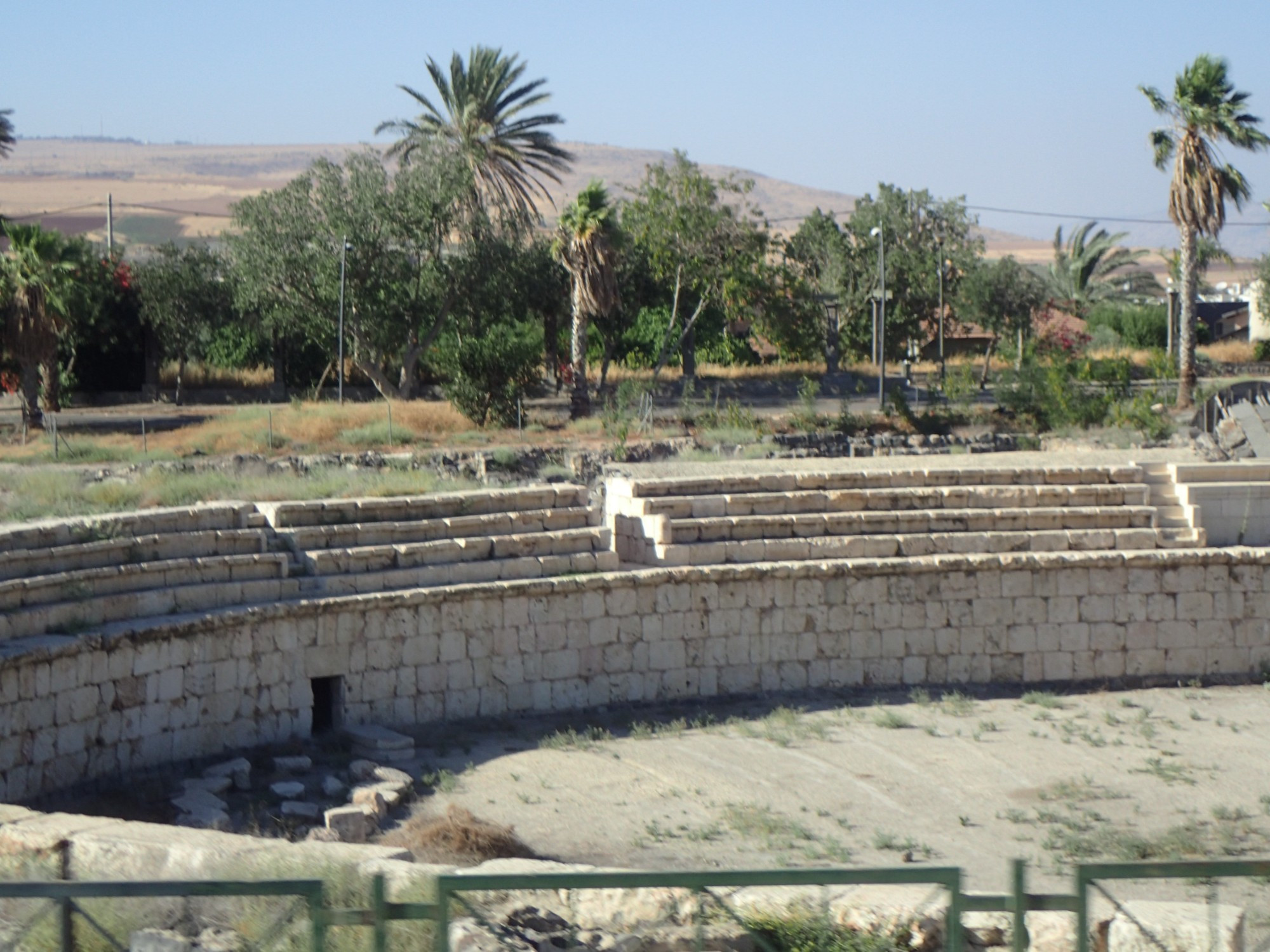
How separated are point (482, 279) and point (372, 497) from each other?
23236mm

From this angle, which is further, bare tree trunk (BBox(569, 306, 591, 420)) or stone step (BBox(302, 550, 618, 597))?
bare tree trunk (BBox(569, 306, 591, 420))

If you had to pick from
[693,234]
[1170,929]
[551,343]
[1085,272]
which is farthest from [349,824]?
[1085,272]

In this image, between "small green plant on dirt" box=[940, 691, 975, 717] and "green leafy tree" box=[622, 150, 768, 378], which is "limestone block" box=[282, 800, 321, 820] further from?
"green leafy tree" box=[622, 150, 768, 378]

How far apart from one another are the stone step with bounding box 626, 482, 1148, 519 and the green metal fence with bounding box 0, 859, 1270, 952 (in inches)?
393

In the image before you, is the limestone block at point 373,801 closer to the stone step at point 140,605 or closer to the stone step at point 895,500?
the stone step at point 140,605

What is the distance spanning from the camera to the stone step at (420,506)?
13477 millimetres

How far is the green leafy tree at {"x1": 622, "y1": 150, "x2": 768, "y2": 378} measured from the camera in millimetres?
39969

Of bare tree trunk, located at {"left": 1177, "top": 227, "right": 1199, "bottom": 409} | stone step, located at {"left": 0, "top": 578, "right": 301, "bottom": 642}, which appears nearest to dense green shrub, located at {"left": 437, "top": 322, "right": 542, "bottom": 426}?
stone step, located at {"left": 0, "top": 578, "right": 301, "bottom": 642}

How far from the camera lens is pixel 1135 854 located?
31.6 feet

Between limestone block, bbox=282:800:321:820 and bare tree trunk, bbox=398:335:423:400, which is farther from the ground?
bare tree trunk, bbox=398:335:423:400

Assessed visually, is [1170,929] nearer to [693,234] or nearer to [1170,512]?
[1170,512]

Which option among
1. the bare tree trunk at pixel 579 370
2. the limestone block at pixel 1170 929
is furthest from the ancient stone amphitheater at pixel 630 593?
the bare tree trunk at pixel 579 370

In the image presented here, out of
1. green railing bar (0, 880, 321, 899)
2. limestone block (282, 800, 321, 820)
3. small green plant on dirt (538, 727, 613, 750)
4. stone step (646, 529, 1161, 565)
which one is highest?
green railing bar (0, 880, 321, 899)

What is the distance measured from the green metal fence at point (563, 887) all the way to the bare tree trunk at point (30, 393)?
994 inches
